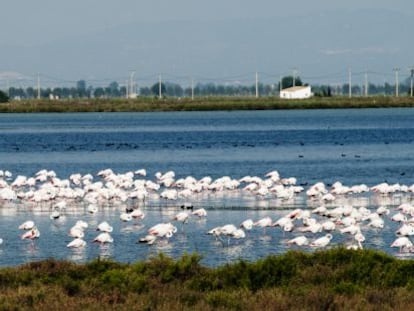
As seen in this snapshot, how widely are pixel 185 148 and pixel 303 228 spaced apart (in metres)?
37.9

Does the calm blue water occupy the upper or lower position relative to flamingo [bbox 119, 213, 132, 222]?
lower

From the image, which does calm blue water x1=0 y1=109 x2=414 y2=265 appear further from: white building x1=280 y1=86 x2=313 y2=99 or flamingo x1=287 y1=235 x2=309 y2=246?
white building x1=280 y1=86 x2=313 y2=99

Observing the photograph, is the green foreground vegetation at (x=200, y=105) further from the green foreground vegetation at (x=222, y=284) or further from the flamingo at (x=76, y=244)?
the green foreground vegetation at (x=222, y=284)

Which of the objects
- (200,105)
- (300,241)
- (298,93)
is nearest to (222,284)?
(300,241)

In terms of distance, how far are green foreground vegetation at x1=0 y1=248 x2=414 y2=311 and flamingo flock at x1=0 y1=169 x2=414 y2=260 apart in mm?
6082

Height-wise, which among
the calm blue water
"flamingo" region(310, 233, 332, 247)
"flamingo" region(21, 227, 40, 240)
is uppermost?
"flamingo" region(21, 227, 40, 240)

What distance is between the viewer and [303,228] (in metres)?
24.0

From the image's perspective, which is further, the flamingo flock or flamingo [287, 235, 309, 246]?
the flamingo flock

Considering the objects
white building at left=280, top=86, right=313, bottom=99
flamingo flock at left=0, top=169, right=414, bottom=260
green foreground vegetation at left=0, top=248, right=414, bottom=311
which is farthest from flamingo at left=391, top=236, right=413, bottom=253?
white building at left=280, top=86, right=313, bottom=99

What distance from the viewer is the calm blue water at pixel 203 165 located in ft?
73.3

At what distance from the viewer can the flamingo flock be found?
22.9 metres

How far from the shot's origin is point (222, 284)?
1426cm

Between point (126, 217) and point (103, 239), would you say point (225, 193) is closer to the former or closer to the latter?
point (126, 217)

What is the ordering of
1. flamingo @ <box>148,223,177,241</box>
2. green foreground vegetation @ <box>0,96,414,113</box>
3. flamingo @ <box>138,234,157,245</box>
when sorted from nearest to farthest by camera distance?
flamingo @ <box>138,234,157,245</box>, flamingo @ <box>148,223,177,241</box>, green foreground vegetation @ <box>0,96,414,113</box>
